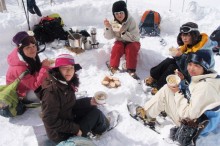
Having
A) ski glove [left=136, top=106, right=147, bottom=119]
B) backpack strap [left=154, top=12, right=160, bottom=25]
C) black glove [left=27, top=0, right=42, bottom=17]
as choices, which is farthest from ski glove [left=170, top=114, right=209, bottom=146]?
black glove [left=27, top=0, right=42, bottom=17]

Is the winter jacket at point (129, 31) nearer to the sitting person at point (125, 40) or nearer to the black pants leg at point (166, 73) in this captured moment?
the sitting person at point (125, 40)

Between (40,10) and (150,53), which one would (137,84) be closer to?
(150,53)

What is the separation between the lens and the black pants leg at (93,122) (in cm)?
354

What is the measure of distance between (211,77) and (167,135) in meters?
1.09

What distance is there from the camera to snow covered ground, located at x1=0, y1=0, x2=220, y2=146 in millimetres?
3874

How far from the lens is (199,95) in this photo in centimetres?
326

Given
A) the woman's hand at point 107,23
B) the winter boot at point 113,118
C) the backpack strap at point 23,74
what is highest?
the woman's hand at point 107,23

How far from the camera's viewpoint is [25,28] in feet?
20.4

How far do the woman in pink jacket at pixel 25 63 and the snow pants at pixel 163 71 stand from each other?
2040mm

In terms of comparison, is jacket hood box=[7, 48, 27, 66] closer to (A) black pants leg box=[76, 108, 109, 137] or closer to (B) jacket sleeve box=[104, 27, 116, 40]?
(A) black pants leg box=[76, 108, 109, 137]

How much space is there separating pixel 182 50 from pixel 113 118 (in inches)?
68.6

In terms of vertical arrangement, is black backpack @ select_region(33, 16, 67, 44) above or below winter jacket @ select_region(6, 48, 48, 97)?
above

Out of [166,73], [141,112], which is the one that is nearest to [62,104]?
[141,112]

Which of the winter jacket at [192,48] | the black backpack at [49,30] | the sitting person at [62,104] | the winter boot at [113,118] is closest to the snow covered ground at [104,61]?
the winter boot at [113,118]
